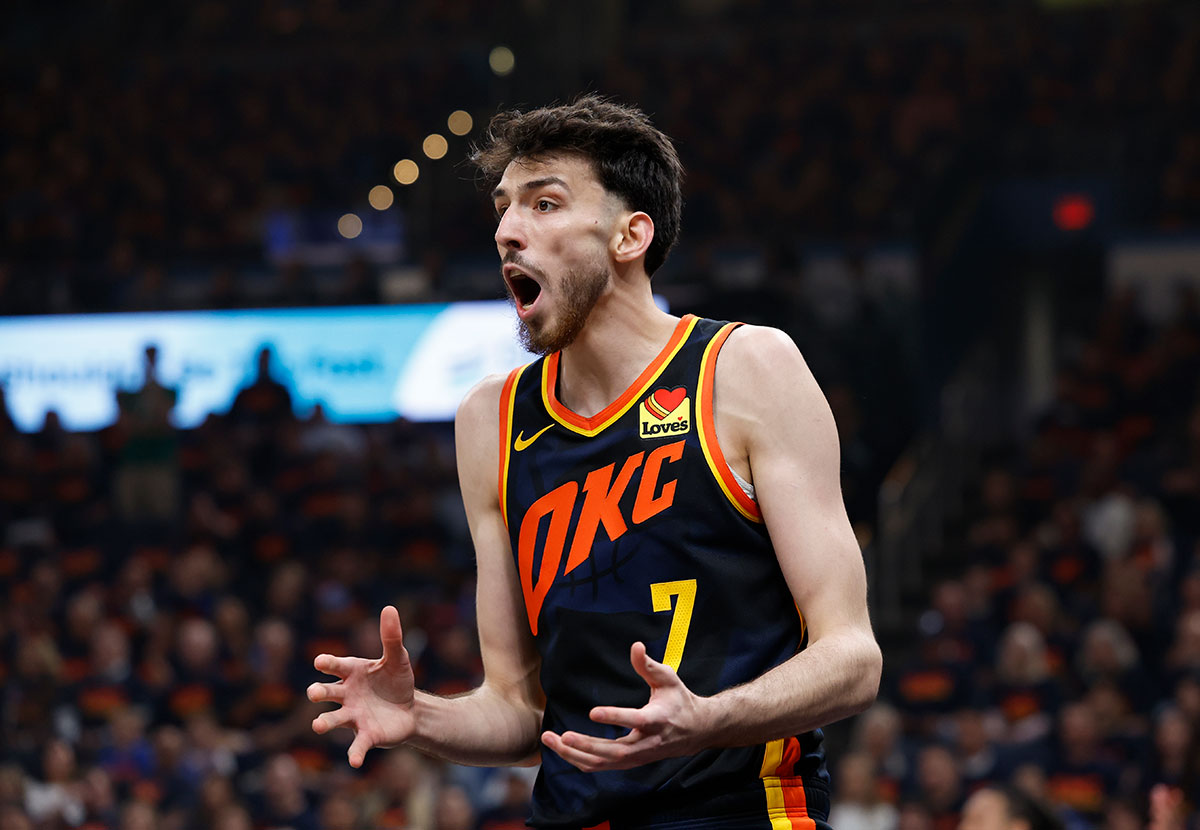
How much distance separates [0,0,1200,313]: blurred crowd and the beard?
34.0ft

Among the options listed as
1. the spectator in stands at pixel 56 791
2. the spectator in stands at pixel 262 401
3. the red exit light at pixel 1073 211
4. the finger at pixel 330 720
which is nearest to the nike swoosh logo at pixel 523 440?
the finger at pixel 330 720

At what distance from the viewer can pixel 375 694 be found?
Answer: 9.59ft

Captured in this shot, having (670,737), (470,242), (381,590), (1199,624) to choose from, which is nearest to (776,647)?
(670,737)

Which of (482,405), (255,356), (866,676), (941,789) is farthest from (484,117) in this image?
(866,676)

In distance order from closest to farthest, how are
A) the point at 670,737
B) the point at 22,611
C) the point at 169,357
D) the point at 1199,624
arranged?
the point at 670,737 → the point at 1199,624 → the point at 22,611 → the point at 169,357

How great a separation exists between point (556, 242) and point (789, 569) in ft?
2.72

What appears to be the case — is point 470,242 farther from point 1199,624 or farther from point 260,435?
point 1199,624

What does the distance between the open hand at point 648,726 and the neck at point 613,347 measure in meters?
0.85

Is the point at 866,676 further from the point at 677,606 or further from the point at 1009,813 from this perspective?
the point at 1009,813

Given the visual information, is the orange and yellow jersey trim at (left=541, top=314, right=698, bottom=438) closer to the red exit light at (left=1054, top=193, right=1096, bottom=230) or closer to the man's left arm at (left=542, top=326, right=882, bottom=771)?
the man's left arm at (left=542, top=326, right=882, bottom=771)

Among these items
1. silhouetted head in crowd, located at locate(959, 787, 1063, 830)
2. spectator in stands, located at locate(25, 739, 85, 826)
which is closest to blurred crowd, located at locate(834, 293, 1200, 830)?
silhouetted head in crowd, located at locate(959, 787, 1063, 830)

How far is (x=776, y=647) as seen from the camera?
2953 millimetres

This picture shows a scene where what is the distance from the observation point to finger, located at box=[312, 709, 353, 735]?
8.92ft

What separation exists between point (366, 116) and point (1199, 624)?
12.7 meters
